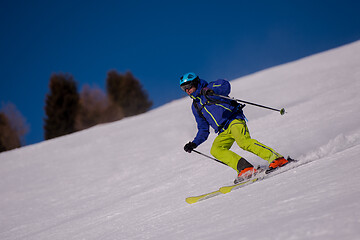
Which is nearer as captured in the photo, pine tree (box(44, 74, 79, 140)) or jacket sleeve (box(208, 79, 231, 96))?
jacket sleeve (box(208, 79, 231, 96))

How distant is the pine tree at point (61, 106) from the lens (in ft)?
141

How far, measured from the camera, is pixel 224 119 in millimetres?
5449

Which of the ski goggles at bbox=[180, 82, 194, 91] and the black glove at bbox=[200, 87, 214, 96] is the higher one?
the ski goggles at bbox=[180, 82, 194, 91]

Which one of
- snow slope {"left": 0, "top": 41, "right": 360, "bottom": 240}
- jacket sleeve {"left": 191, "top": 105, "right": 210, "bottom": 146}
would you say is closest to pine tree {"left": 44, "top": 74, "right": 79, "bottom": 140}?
snow slope {"left": 0, "top": 41, "right": 360, "bottom": 240}

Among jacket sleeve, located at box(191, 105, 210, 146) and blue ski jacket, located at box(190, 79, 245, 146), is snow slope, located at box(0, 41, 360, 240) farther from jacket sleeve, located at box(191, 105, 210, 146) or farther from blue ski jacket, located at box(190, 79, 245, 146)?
blue ski jacket, located at box(190, 79, 245, 146)

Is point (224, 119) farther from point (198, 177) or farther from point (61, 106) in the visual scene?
point (61, 106)

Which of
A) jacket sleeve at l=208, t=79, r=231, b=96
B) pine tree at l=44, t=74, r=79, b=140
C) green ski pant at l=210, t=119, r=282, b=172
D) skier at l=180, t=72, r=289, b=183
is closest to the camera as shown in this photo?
green ski pant at l=210, t=119, r=282, b=172

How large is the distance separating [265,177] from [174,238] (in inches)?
74.9

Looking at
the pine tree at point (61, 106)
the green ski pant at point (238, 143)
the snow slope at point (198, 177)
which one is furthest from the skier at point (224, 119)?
the pine tree at point (61, 106)

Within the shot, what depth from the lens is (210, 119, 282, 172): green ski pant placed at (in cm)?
515

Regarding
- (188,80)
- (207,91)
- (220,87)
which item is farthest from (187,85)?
(220,87)

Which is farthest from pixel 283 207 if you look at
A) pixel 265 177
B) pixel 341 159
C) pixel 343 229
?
pixel 265 177

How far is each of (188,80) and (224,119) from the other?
79 centimetres

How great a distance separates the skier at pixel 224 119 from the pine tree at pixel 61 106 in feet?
129
